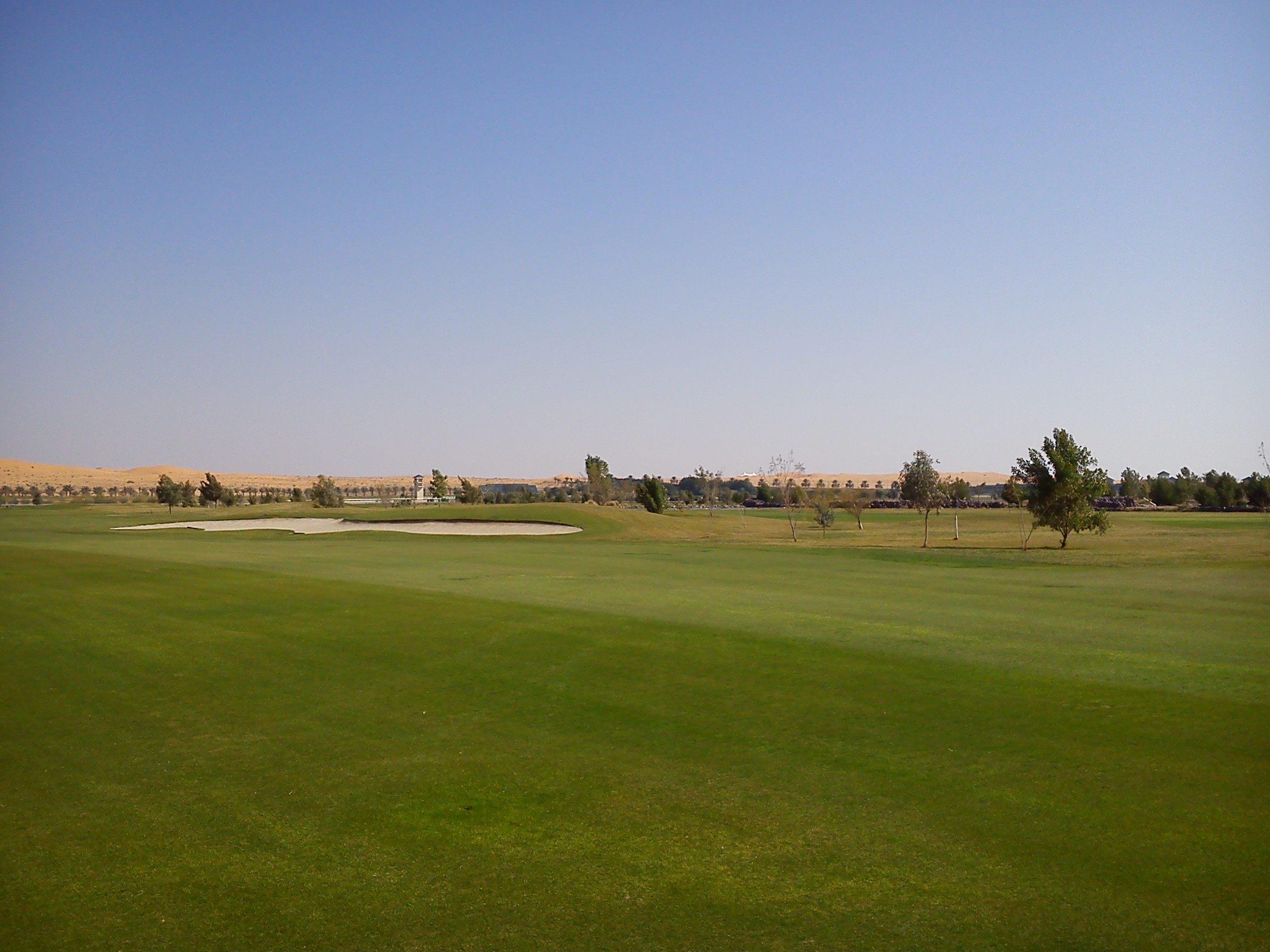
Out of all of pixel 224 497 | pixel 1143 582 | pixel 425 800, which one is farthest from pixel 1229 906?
pixel 224 497

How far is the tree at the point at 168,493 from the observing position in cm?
8325

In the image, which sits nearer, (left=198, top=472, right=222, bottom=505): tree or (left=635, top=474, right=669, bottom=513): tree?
(left=635, top=474, right=669, bottom=513): tree

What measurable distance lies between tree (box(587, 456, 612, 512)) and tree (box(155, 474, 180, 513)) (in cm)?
4124

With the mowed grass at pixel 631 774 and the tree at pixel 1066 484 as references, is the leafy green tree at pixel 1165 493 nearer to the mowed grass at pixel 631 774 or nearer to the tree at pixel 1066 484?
the tree at pixel 1066 484

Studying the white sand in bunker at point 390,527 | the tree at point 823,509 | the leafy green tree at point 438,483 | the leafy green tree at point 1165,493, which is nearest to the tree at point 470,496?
the leafy green tree at point 438,483

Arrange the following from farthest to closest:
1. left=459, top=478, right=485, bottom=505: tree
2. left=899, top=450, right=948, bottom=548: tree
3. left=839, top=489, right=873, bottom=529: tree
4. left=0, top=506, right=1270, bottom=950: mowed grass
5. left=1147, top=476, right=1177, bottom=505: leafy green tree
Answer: left=1147, top=476, right=1177, bottom=505: leafy green tree → left=459, top=478, right=485, bottom=505: tree → left=839, top=489, right=873, bottom=529: tree → left=899, top=450, right=948, bottom=548: tree → left=0, top=506, right=1270, bottom=950: mowed grass

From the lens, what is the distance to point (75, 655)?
13414 millimetres

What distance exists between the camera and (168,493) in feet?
274

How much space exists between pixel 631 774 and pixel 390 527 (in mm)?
48195

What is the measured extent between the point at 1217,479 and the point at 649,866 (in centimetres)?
11766

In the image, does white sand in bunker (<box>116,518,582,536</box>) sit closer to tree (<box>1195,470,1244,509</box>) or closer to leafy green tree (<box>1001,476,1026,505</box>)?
leafy green tree (<box>1001,476,1026,505</box>)

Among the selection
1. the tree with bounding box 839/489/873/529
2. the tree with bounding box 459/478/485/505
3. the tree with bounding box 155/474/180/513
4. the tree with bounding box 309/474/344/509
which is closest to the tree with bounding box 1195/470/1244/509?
the tree with bounding box 839/489/873/529

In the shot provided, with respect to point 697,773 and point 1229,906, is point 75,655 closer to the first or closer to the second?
point 697,773

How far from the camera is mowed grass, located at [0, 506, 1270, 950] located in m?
5.48
